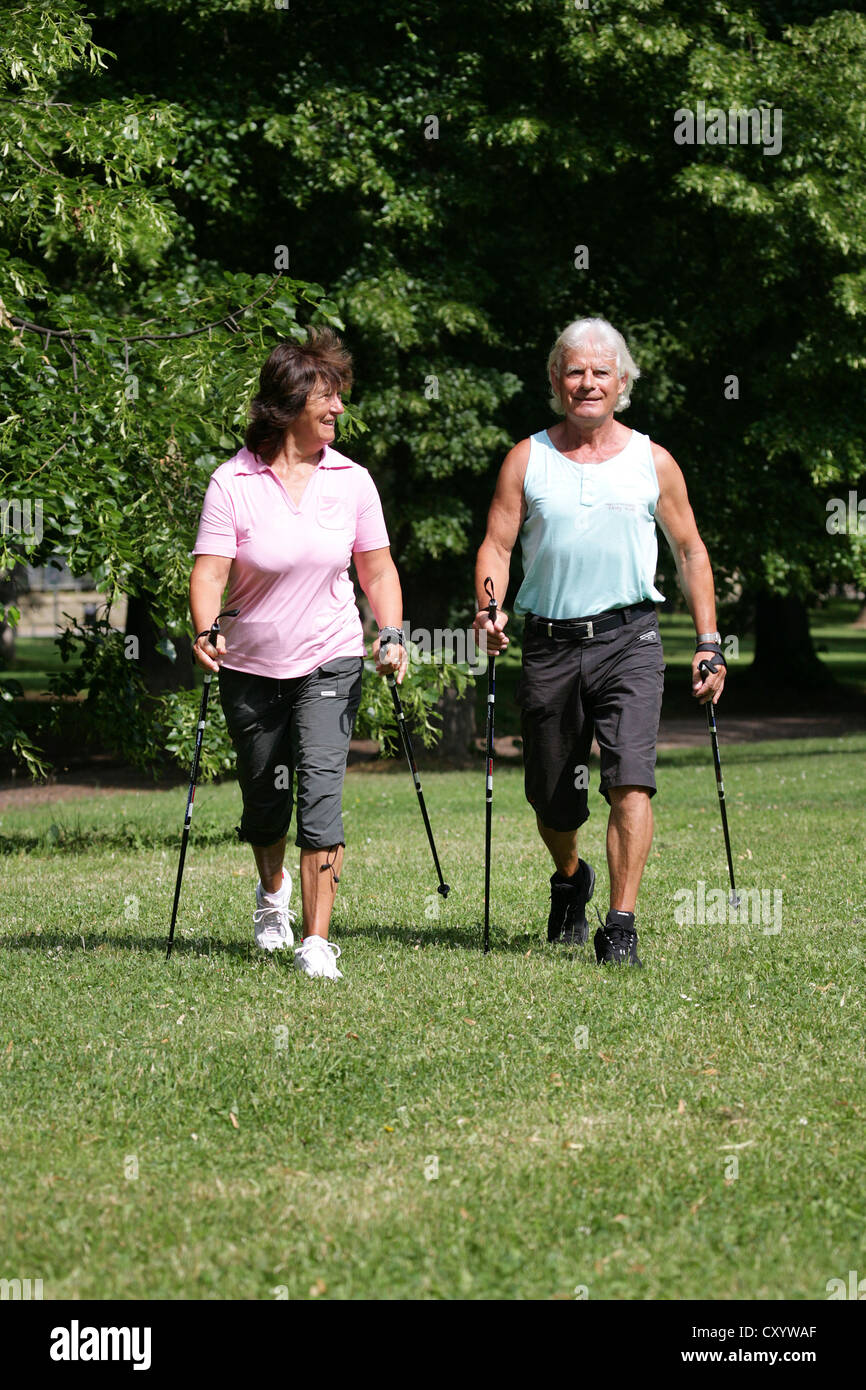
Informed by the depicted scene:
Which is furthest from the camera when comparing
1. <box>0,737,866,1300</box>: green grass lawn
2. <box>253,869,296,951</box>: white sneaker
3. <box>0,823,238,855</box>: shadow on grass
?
<box>0,823,238,855</box>: shadow on grass

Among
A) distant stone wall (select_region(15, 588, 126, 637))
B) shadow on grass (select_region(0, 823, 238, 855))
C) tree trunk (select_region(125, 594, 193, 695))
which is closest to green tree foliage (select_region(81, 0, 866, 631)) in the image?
tree trunk (select_region(125, 594, 193, 695))

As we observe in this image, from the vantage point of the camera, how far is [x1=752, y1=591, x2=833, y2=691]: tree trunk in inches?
1210

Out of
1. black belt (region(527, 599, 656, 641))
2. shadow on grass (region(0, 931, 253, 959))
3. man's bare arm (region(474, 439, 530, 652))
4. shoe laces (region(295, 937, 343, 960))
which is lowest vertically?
shadow on grass (region(0, 931, 253, 959))

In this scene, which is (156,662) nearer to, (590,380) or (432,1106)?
(590,380)

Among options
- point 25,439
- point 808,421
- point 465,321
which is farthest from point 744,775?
point 25,439

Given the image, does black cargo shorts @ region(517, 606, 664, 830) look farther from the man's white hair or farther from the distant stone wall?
the distant stone wall

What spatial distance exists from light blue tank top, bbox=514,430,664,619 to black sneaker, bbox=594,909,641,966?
3.89 feet

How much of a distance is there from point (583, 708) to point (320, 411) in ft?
5.09

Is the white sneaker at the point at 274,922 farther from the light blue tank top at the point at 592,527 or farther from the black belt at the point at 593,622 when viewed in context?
the light blue tank top at the point at 592,527

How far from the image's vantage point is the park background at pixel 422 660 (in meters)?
3.92

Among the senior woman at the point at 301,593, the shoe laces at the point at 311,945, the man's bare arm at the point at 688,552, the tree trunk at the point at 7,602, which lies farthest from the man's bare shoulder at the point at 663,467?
the tree trunk at the point at 7,602

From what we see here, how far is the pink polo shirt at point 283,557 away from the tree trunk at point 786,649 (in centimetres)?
2505

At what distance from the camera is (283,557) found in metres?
6.09
